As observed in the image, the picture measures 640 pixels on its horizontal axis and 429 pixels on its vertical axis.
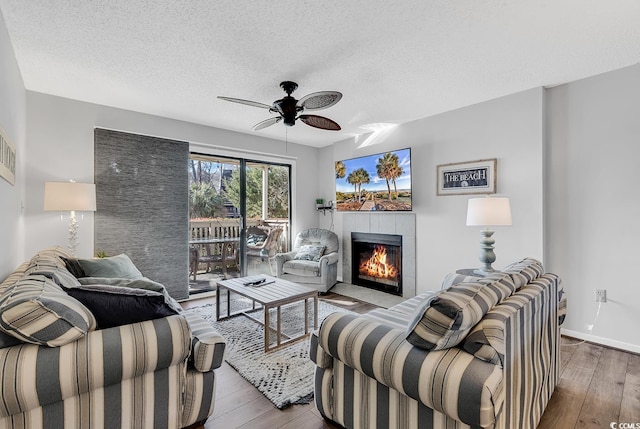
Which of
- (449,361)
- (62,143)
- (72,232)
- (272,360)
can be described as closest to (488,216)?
(449,361)

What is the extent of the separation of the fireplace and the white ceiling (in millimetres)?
2064

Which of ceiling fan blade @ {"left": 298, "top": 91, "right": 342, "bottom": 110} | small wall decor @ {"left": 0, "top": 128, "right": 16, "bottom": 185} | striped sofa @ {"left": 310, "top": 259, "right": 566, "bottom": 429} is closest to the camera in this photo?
striped sofa @ {"left": 310, "top": 259, "right": 566, "bottom": 429}

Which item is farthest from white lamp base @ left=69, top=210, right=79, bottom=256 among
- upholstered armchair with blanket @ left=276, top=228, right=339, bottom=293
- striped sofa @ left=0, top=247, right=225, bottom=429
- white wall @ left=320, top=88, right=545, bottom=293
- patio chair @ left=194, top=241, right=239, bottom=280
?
white wall @ left=320, top=88, right=545, bottom=293


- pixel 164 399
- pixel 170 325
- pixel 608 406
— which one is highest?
Answer: pixel 170 325

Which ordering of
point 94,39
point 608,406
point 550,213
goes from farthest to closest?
1. point 550,213
2. point 94,39
3. point 608,406

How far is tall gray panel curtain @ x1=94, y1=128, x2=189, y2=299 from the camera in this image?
3.46 meters

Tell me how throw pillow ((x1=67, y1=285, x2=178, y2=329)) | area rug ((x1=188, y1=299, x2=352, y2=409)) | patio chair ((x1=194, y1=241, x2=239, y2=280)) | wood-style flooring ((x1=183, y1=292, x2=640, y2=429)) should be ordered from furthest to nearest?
1. patio chair ((x1=194, y1=241, x2=239, y2=280))
2. area rug ((x1=188, y1=299, x2=352, y2=409))
3. wood-style flooring ((x1=183, y1=292, x2=640, y2=429))
4. throw pillow ((x1=67, y1=285, x2=178, y2=329))

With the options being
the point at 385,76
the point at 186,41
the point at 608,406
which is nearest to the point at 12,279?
the point at 186,41

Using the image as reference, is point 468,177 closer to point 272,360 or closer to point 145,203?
point 272,360

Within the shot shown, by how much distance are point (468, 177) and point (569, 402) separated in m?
2.28

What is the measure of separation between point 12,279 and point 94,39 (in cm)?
170

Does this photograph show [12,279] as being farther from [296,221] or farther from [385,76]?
[296,221]

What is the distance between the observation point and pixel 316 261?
4469 millimetres

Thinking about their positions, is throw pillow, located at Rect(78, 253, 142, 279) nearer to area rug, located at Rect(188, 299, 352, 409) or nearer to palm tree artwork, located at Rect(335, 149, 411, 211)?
area rug, located at Rect(188, 299, 352, 409)
